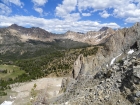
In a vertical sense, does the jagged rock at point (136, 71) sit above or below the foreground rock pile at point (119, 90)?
above

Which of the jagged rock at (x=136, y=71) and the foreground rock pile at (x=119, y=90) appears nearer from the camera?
the foreground rock pile at (x=119, y=90)

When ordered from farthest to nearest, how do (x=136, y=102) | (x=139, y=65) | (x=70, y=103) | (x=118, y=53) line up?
(x=118, y=53)
(x=70, y=103)
(x=139, y=65)
(x=136, y=102)

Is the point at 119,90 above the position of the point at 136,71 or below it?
below

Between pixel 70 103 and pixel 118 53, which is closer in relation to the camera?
pixel 70 103

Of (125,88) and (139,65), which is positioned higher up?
(139,65)

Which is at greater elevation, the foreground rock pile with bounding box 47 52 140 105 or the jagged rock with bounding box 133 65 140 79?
the jagged rock with bounding box 133 65 140 79

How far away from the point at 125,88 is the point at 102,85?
3.28 metres

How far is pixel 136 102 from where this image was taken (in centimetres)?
2069

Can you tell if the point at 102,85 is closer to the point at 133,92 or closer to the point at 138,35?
the point at 133,92

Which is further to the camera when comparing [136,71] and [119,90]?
[119,90]

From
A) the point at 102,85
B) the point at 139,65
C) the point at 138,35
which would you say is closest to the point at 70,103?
the point at 102,85

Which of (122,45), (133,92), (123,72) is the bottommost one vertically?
(133,92)

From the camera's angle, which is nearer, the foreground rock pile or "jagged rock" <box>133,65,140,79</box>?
the foreground rock pile

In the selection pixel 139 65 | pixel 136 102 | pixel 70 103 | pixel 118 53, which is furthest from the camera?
pixel 118 53
